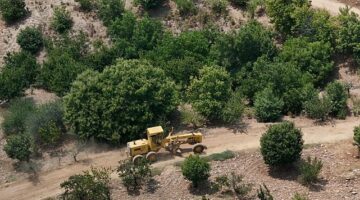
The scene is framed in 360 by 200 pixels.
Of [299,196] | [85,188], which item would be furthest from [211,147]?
[85,188]

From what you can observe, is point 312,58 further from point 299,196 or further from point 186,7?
point 299,196

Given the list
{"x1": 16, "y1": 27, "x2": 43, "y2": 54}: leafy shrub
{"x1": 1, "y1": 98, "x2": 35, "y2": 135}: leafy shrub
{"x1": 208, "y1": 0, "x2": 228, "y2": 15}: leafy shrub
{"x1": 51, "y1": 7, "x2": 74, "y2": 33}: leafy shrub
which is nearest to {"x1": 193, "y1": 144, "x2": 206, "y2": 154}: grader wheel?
{"x1": 1, "y1": 98, "x2": 35, "y2": 135}: leafy shrub

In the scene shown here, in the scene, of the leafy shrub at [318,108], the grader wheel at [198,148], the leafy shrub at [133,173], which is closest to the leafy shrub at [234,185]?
the grader wheel at [198,148]

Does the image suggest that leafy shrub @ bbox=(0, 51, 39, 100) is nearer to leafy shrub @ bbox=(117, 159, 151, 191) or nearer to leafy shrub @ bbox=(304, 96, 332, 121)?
leafy shrub @ bbox=(117, 159, 151, 191)

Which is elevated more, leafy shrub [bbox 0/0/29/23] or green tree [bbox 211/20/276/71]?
leafy shrub [bbox 0/0/29/23]

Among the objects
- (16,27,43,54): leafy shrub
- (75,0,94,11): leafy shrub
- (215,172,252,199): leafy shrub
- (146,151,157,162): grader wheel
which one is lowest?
(215,172,252,199): leafy shrub
